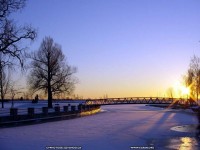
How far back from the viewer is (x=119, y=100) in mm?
111188

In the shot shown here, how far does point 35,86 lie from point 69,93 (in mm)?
5954

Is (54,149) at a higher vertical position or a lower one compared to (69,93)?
lower

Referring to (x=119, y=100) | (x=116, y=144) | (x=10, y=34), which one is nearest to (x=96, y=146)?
(x=116, y=144)

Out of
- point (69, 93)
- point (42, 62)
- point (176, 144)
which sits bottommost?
point (176, 144)

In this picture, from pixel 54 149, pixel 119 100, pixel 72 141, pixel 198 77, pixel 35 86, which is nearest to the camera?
pixel 54 149

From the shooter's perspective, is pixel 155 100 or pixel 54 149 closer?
pixel 54 149

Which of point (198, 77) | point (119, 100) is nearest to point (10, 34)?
point (198, 77)

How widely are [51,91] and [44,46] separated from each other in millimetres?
7851

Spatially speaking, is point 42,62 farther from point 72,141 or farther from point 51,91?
point 72,141

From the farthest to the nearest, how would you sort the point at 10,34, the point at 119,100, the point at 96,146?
the point at 119,100
the point at 10,34
the point at 96,146

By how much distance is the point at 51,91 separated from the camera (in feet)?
229

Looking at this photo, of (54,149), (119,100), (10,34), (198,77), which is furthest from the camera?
(119,100)

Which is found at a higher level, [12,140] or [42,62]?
[42,62]

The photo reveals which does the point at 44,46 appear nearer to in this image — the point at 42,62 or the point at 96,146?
the point at 42,62
